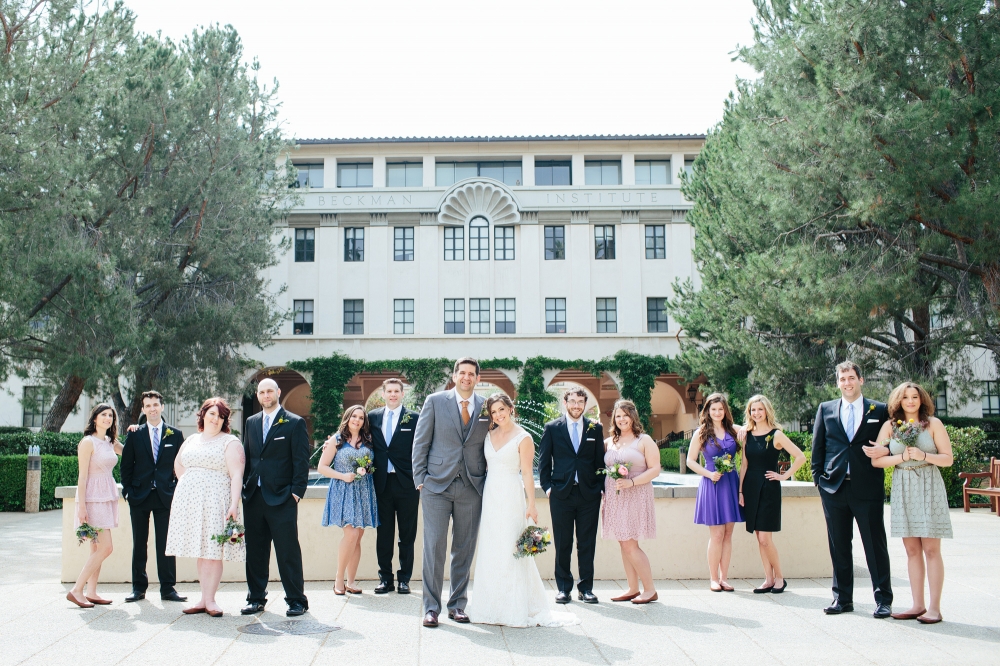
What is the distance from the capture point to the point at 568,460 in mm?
8391

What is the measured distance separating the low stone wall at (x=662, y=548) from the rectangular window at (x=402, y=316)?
2700 cm

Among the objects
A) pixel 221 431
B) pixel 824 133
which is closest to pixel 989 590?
pixel 221 431

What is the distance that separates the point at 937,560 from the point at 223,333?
23863 mm

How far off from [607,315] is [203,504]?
98.8 feet

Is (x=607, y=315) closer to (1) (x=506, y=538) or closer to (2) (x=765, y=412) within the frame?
(2) (x=765, y=412)

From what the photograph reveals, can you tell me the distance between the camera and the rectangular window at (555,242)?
37.1 m

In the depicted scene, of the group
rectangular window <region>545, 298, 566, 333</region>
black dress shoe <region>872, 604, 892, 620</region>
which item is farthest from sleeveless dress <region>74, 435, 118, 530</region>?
rectangular window <region>545, 298, 566, 333</region>

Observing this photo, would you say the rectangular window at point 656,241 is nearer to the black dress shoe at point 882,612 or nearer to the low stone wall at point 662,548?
the low stone wall at point 662,548

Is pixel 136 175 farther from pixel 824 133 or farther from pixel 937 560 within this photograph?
pixel 937 560

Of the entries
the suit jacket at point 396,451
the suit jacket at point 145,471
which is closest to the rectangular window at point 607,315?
the suit jacket at point 396,451

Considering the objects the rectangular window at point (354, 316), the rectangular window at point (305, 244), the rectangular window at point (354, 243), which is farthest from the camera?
the rectangular window at point (305, 244)

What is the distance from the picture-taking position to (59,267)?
20.1 m

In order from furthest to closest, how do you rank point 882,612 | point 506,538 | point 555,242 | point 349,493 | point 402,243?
point 402,243 → point 555,242 → point 349,493 → point 882,612 → point 506,538

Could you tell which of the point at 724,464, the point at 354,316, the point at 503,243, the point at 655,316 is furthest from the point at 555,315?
the point at 724,464
